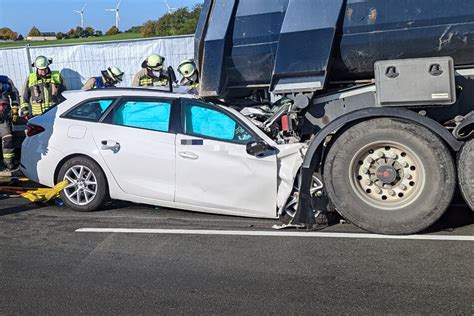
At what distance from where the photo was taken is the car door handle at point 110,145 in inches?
263

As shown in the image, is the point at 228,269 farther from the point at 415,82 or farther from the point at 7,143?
the point at 7,143

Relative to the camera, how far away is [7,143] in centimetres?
927

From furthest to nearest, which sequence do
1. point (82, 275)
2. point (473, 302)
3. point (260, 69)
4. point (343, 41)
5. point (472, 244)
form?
point (260, 69)
point (343, 41)
point (472, 244)
point (82, 275)
point (473, 302)

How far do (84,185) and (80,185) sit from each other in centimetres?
5

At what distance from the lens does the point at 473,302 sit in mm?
4074

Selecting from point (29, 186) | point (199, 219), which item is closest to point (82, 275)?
point (199, 219)

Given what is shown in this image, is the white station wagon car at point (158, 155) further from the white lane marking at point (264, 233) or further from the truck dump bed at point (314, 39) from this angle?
the truck dump bed at point (314, 39)

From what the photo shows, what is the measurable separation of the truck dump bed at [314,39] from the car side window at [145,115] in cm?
59

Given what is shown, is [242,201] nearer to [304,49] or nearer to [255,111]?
[255,111]

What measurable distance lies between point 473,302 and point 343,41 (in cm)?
277

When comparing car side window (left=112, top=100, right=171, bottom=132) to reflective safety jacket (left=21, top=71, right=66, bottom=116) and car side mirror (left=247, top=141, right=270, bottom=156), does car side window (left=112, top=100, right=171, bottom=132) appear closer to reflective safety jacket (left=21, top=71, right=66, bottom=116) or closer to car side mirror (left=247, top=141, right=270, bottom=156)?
car side mirror (left=247, top=141, right=270, bottom=156)

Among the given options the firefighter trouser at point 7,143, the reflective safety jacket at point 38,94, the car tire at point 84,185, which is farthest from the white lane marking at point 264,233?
the reflective safety jacket at point 38,94

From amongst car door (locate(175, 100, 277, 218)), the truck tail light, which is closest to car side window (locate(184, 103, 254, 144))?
car door (locate(175, 100, 277, 218))

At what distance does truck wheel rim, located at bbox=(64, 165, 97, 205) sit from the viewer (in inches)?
270
